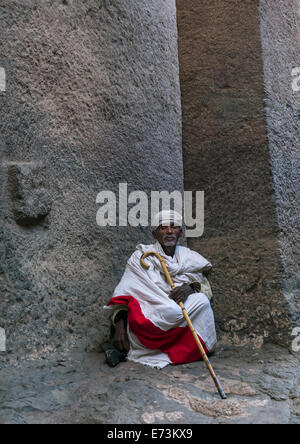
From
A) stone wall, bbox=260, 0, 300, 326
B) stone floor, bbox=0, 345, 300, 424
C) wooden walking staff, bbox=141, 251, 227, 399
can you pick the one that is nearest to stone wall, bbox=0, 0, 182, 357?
stone floor, bbox=0, 345, 300, 424

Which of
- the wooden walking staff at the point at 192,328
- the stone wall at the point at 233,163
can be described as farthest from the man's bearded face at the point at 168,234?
the stone wall at the point at 233,163

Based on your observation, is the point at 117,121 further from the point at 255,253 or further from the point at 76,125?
the point at 255,253

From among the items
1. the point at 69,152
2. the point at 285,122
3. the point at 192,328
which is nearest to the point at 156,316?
the point at 192,328

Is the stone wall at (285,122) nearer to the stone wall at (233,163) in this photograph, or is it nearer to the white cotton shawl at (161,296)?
the stone wall at (233,163)

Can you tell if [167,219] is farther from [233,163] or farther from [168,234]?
[233,163]

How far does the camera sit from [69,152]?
3.45 metres

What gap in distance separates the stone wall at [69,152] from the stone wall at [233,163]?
38cm

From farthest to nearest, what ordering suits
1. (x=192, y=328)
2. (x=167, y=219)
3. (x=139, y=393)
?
(x=167, y=219)
(x=192, y=328)
(x=139, y=393)

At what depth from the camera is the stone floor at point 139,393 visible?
253 centimetres

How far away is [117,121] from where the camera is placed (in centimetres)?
391

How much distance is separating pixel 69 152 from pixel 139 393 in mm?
1688

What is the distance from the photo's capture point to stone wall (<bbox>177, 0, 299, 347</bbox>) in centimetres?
392

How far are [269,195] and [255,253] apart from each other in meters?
0.49
